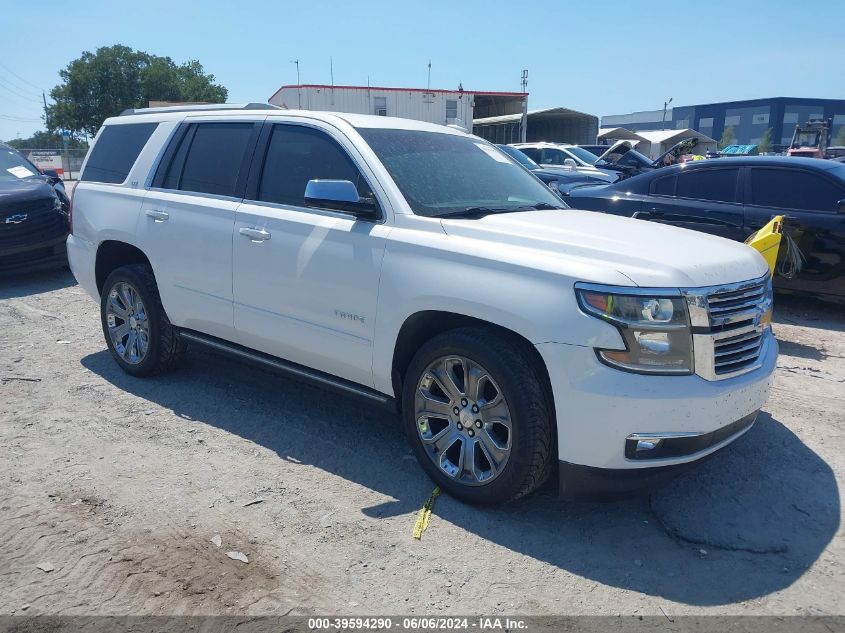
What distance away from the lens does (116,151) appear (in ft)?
18.2

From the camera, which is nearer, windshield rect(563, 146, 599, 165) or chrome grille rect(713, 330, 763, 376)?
chrome grille rect(713, 330, 763, 376)

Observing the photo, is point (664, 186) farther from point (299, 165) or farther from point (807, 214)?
point (299, 165)

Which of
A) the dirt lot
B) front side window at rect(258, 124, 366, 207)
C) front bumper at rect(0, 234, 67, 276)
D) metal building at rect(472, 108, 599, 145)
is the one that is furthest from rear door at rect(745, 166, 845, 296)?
metal building at rect(472, 108, 599, 145)

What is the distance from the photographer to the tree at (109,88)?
62.4 meters

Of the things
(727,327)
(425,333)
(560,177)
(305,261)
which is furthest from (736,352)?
(560,177)

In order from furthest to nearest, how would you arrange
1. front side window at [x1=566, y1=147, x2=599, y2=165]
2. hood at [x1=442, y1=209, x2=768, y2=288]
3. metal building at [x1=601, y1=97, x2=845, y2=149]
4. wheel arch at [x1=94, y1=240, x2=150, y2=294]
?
metal building at [x1=601, y1=97, x2=845, y2=149], front side window at [x1=566, y1=147, x2=599, y2=165], wheel arch at [x1=94, y1=240, x2=150, y2=294], hood at [x1=442, y1=209, x2=768, y2=288]

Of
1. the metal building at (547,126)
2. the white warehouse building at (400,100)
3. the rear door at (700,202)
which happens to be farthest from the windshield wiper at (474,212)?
the metal building at (547,126)

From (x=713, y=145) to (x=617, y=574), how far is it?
50.4 m

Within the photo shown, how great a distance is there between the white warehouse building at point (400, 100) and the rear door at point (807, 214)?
2956 centimetres

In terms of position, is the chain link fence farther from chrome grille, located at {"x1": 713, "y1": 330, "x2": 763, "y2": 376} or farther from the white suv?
chrome grille, located at {"x1": 713, "y1": 330, "x2": 763, "y2": 376}

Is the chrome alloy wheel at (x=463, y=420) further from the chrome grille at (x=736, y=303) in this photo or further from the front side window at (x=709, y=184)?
the front side window at (x=709, y=184)

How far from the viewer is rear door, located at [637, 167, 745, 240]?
7.43 metres

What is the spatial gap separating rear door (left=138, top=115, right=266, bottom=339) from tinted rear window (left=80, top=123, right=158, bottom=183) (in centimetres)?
41

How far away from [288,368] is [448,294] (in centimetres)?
138
